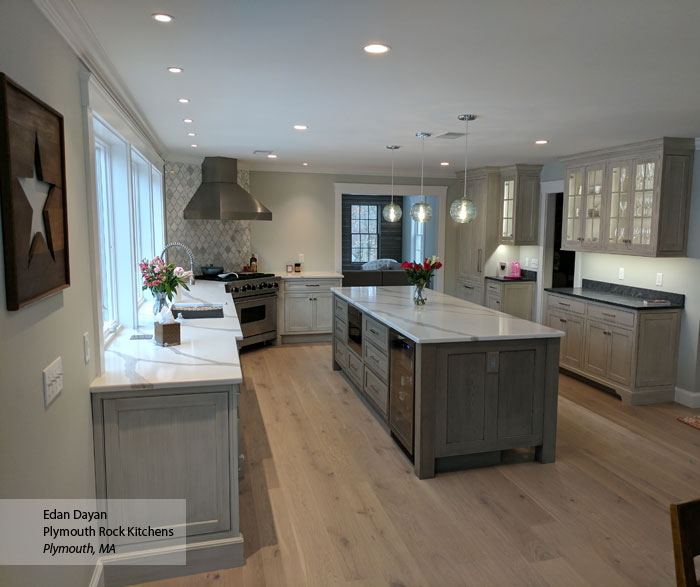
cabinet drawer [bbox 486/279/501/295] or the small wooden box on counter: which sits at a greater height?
the small wooden box on counter

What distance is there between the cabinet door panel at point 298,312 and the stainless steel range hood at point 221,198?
1.25 metres

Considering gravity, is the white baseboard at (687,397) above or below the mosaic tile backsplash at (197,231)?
below

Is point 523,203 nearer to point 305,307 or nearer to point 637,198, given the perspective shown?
point 637,198

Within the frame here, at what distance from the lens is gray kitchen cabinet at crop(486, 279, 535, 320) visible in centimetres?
706

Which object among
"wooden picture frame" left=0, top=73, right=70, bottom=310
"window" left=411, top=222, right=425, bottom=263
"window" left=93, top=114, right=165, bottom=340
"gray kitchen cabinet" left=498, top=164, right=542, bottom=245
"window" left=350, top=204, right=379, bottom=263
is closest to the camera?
"wooden picture frame" left=0, top=73, right=70, bottom=310

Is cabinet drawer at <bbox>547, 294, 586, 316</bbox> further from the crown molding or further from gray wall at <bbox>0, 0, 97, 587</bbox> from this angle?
gray wall at <bbox>0, 0, 97, 587</bbox>

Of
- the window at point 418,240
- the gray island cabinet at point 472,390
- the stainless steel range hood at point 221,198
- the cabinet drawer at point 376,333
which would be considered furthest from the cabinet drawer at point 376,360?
the window at point 418,240

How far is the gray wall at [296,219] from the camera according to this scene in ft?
24.5

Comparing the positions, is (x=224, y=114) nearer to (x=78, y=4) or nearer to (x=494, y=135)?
(x=78, y=4)

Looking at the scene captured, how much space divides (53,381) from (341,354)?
4090 millimetres

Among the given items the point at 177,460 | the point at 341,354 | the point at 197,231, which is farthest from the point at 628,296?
the point at 197,231

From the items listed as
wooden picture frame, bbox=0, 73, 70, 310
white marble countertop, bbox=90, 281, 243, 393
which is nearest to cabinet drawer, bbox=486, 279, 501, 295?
white marble countertop, bbox=90, 281, 243, 393

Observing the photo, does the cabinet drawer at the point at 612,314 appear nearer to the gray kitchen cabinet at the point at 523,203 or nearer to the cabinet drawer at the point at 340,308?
the gray kitchen cabinet at the point at 523,203

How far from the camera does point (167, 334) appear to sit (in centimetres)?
315
